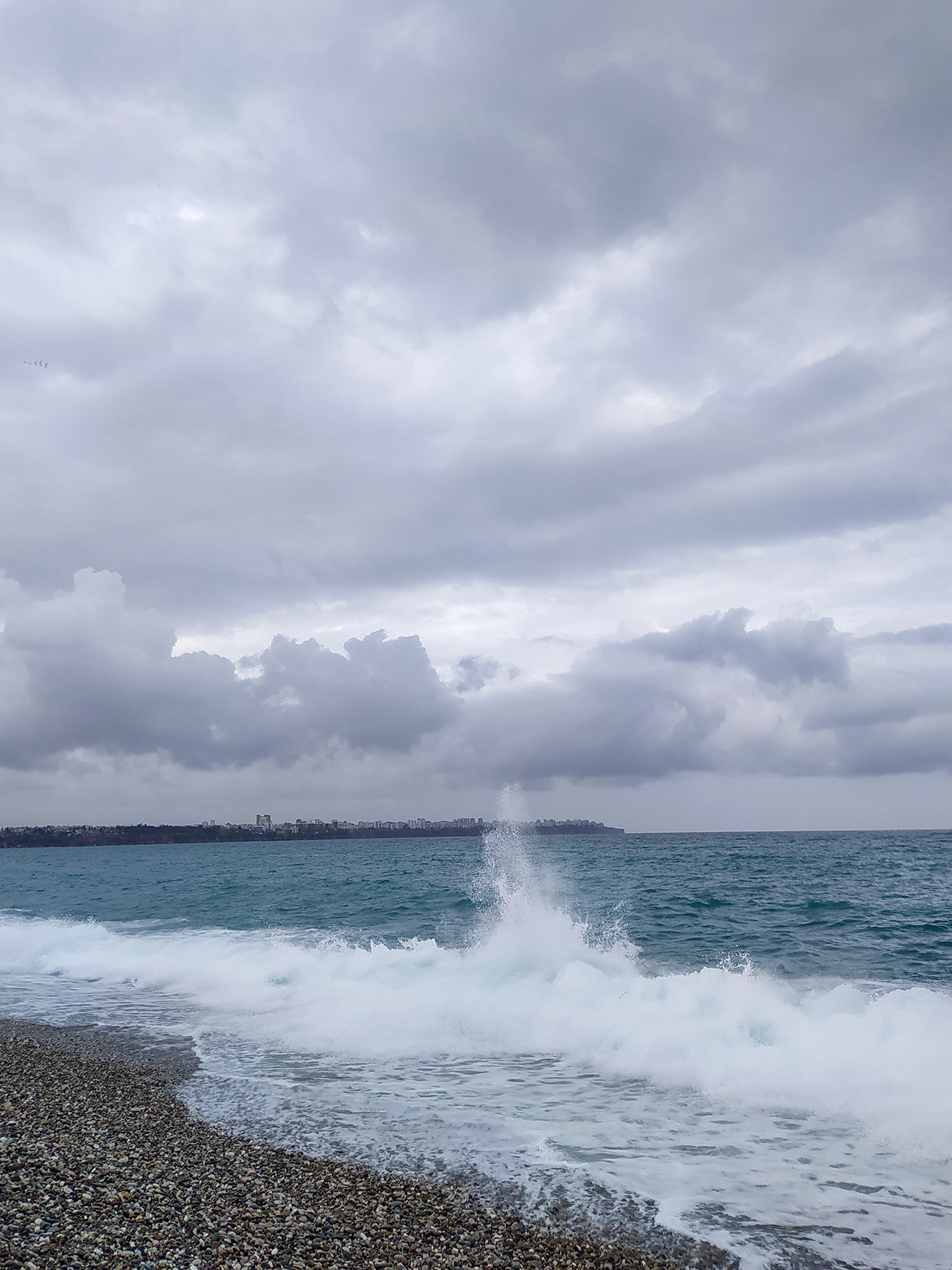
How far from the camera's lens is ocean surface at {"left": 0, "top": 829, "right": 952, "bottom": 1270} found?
9.22 m

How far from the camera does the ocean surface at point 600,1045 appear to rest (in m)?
9.22

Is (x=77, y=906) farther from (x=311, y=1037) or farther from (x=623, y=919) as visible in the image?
(x=311, y=1037)

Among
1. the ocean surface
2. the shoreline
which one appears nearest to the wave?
the ocean surface

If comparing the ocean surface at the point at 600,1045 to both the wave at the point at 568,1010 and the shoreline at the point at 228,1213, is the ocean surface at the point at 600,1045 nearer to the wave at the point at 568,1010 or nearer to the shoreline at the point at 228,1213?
the wave at the point at 568,1010

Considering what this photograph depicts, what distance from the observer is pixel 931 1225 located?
8398mm

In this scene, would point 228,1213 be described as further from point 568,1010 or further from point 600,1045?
point 568,1010

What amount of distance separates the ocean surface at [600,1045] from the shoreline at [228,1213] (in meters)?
0.67

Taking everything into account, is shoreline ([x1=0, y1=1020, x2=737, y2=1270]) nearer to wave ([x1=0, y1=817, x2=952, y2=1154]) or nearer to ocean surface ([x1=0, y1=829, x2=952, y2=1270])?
ocean surface ([x1=0, y1=829, x2=952, y2=1270])

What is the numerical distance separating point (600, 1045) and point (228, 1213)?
9710mm

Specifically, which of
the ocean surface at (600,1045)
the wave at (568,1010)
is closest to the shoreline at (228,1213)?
the ocean surface at (600,1045)

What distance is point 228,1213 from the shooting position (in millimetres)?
7965

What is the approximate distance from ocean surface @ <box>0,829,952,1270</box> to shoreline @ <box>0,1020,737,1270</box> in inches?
26.3

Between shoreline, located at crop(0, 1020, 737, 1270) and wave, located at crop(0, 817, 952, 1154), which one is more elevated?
shoreline, located at crop(0, 1020, 737, 1270)

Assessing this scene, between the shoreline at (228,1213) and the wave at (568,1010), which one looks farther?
the wave at (568,1010)
